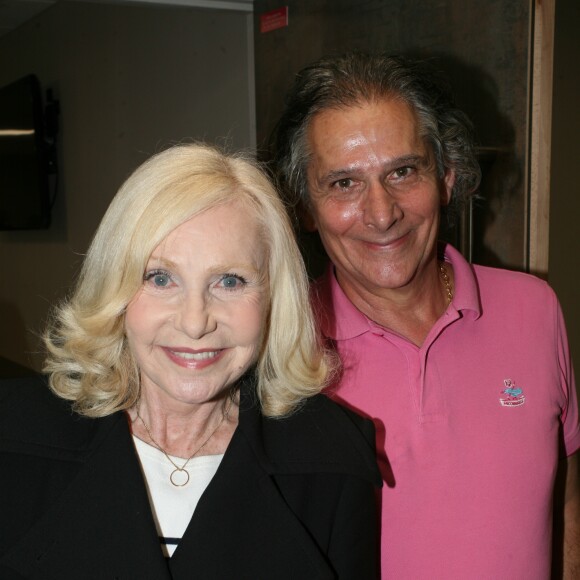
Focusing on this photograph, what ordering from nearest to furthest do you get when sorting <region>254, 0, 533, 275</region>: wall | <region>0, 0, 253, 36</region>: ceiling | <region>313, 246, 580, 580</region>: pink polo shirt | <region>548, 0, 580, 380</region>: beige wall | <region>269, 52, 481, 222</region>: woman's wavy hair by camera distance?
1. <region>313, 246, 580, 580</region>: pink polo shirt
2. <region>269, 52, 481, 222</region>: woman's wavy hair
3. <region>254, 0, 533, 275</region>: wall
4. <region>0, 0, 253, 36</region>: ceiling
5. <region>548, 0, 580, 380</region>: beige wall

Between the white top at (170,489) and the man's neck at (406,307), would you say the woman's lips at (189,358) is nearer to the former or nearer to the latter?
the white top at (170,489)

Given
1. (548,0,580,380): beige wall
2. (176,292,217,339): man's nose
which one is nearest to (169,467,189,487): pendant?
(176,292,217,339): man's nose

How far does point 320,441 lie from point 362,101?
2.29ft

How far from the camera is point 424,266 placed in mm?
1615

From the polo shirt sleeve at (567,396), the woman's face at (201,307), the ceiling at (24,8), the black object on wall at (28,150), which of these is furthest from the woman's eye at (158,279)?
the black object on wall at (28,150)

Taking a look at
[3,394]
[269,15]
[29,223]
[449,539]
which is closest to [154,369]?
[3,394]

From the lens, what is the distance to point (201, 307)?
1.18 meters

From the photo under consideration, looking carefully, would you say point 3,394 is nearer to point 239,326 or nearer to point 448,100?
point 239,326

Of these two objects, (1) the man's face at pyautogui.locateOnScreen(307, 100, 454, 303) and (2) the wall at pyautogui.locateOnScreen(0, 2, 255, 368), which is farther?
(2) the wall at pyautogui.locateOnScreen(0, 2, 255, 368)

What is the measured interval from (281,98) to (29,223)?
342 centimetres

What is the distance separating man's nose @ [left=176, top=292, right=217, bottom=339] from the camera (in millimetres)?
1162

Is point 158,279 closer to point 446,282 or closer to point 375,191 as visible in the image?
point 375,191

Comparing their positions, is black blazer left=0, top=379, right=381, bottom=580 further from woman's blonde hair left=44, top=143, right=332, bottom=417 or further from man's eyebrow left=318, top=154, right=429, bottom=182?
man's eyebrow left=318, top=154, right=429, bottom=182

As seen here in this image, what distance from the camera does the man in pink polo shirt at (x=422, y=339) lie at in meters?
1.43
